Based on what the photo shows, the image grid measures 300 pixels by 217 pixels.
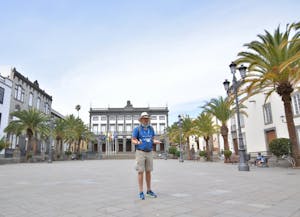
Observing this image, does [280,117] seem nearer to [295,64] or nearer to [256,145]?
[256,145]

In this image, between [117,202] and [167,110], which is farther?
[167,110]

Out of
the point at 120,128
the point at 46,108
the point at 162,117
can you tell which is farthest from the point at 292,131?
the point at 120,128

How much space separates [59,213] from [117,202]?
1.22m

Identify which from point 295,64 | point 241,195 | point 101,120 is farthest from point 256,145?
point 101,120

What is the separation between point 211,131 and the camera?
3062 centimetres

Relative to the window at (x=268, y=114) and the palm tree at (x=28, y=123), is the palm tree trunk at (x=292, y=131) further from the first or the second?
the palm tree at (x=28, y=123)

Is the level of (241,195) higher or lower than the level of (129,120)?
lower

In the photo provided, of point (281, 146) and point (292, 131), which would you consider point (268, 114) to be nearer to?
point (281, 146)

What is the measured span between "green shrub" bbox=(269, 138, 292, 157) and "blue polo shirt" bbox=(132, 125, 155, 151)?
12.5 metres

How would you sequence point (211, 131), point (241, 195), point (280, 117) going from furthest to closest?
1. point (211, 131)
2. point (280, 117)
3. point (241, 195)

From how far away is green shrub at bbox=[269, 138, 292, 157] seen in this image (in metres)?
14.5

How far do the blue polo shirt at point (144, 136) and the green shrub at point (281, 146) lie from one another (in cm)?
1246

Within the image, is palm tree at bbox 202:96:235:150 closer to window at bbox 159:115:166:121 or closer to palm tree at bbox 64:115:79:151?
palm tree at bbox 64:115:79:151

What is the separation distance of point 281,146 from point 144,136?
12.9 meters
